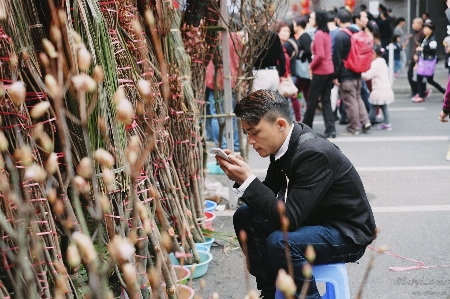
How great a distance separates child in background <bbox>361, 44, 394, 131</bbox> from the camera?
920 centimetres

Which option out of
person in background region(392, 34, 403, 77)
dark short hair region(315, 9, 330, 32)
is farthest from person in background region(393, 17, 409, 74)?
dark short hair region(315, 9, 330, 32)

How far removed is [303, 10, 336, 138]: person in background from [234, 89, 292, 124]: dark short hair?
548 centimetres

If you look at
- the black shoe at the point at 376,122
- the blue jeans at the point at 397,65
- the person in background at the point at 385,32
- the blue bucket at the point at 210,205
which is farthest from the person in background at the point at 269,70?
the blue jeans at the point at 397,65

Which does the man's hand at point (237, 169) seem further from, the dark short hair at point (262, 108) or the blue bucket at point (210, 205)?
the blue bucket at point (210, 205)

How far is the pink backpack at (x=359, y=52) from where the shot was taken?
8570mm

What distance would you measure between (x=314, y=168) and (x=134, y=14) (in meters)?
1.39

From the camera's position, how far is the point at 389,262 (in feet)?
13.5

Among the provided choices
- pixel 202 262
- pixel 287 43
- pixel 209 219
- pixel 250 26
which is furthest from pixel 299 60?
pixel 202 262

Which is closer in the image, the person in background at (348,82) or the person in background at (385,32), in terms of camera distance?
the person in background at (348,82)

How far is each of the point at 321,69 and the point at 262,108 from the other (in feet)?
18.6

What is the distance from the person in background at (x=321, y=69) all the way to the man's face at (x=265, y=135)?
5.52 meters

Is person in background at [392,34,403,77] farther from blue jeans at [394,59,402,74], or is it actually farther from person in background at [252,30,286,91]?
person in background at [252,30,286,91]

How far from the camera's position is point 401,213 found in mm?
5223

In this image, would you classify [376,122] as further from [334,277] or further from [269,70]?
[334,277]
